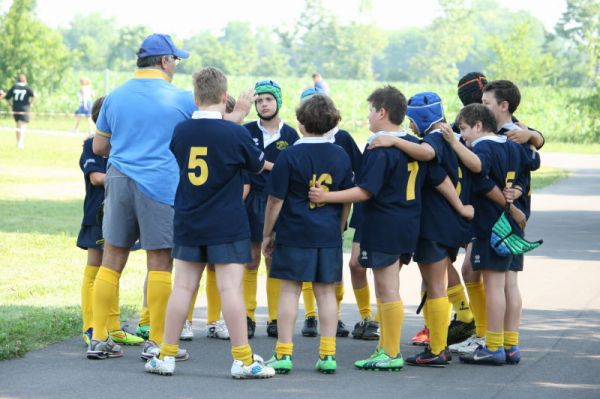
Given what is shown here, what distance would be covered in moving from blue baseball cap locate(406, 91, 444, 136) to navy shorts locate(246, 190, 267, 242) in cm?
154

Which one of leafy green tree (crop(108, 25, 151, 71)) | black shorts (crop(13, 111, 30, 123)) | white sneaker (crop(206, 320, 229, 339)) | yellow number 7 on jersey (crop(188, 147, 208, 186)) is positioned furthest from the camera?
leafy green tree (crop(108, 25, 151, 71))

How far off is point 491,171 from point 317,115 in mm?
1359

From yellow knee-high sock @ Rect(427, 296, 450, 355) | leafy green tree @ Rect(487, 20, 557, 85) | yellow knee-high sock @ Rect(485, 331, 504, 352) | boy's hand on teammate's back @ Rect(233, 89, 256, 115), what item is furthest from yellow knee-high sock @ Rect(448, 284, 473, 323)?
leafy green tree @ Rect(487, 20, 557, 85)

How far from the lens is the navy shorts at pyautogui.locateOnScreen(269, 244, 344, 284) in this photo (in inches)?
290

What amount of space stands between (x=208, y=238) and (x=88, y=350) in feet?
4.13

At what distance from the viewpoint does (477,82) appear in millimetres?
8711

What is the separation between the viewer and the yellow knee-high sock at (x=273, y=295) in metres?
8.83

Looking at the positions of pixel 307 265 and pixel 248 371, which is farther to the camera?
pixel 307 265

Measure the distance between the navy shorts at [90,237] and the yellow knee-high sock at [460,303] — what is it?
103 inches

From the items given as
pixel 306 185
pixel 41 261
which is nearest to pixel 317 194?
pixel 306 185

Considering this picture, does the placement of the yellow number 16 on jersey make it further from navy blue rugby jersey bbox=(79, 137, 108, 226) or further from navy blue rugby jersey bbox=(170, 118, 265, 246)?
navy blue rugby jersey bbox=(79, 137, 108, 226)

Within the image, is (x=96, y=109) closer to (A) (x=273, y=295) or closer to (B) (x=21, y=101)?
(A) (x=273, y=295)

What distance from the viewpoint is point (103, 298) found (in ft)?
25.3

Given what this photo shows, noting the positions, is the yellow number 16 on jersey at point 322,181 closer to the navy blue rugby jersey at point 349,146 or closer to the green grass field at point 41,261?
the navy blue rugby jersey at point 349,146
